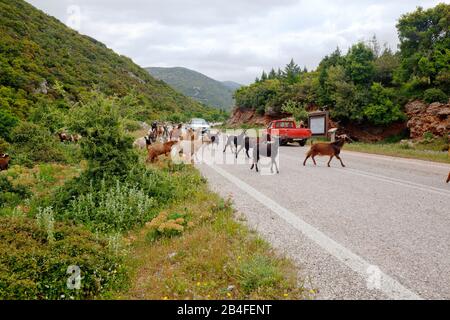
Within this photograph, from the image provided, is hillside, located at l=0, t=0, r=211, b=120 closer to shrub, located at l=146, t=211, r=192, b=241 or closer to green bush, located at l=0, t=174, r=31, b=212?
green bush, located at l=0, t=174, r=31, b=212

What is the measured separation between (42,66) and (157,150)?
Result: 3615cm

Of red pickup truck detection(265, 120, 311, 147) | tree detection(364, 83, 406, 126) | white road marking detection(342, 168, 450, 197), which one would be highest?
tree detection(364, 83, 406, 126)

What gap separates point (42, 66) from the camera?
131 feet

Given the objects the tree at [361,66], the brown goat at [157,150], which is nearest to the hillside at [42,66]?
the brown goat at [157,150]

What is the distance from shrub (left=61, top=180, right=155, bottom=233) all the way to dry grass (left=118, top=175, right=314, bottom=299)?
551 millimetres

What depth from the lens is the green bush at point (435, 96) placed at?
1266 inches

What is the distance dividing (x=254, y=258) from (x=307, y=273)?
597mm

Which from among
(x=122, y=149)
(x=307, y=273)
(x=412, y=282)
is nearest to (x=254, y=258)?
(x=307, y=273)

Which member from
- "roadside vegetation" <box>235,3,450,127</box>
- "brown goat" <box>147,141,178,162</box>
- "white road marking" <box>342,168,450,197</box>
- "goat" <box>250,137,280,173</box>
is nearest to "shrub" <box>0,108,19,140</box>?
"brown goat" <box>147,141,178,162</box>

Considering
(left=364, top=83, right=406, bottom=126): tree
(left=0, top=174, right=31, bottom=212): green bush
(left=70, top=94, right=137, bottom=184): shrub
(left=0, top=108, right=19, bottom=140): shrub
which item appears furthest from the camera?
(left=364, top=83, right=406, bottom=126): tree

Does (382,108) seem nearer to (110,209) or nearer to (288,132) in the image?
(288,132)

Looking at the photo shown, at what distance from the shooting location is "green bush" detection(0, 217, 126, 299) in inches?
128

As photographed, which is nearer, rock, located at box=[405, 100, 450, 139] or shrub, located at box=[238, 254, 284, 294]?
shrub, located at box=[238, 254, 284, 294]

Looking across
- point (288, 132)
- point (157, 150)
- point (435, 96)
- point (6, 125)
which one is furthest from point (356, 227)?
point (435, 96)
